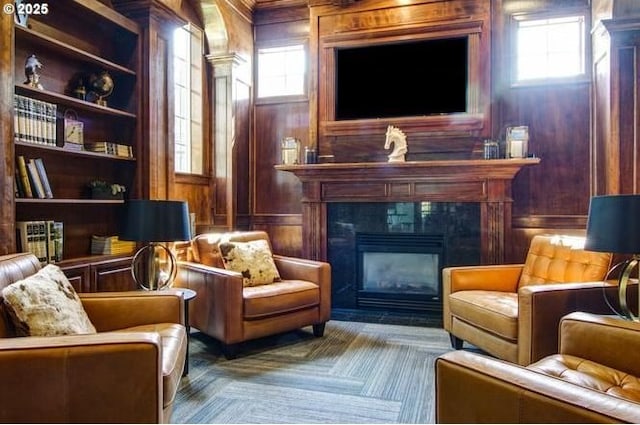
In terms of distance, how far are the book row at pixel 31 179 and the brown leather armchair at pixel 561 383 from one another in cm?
240

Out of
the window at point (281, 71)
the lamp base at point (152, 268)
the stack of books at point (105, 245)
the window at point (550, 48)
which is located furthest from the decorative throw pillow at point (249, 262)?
the window at point (550, 48)

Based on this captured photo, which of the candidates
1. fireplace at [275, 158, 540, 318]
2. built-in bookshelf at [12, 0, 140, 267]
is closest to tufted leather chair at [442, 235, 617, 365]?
fireplace at [275, 158, 540, 318]

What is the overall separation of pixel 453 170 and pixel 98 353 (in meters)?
3.27

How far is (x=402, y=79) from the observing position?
433 centimetres

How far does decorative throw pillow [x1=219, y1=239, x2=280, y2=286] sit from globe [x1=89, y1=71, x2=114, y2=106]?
54.8 inches

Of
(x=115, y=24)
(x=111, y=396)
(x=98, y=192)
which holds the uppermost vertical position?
(x=115, y=24)

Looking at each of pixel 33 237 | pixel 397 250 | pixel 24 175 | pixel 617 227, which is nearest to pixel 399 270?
pixel 397 250

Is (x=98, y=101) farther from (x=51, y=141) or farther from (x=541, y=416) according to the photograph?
(x=541, y=416)

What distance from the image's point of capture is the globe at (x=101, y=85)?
3.10 metres

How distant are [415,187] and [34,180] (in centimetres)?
301

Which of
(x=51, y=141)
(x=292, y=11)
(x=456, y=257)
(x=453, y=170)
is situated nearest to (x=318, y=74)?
(x=292, y=11)

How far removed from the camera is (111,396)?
1521 millimetres

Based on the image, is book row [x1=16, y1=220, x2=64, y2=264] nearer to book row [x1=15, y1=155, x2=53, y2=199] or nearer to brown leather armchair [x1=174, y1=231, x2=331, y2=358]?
book row [x1=15, y1=155, x2=53, y2=199]

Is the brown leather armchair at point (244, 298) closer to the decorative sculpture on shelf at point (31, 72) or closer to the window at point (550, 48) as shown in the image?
the decorative sculpture on shelf at point (31, 72)
